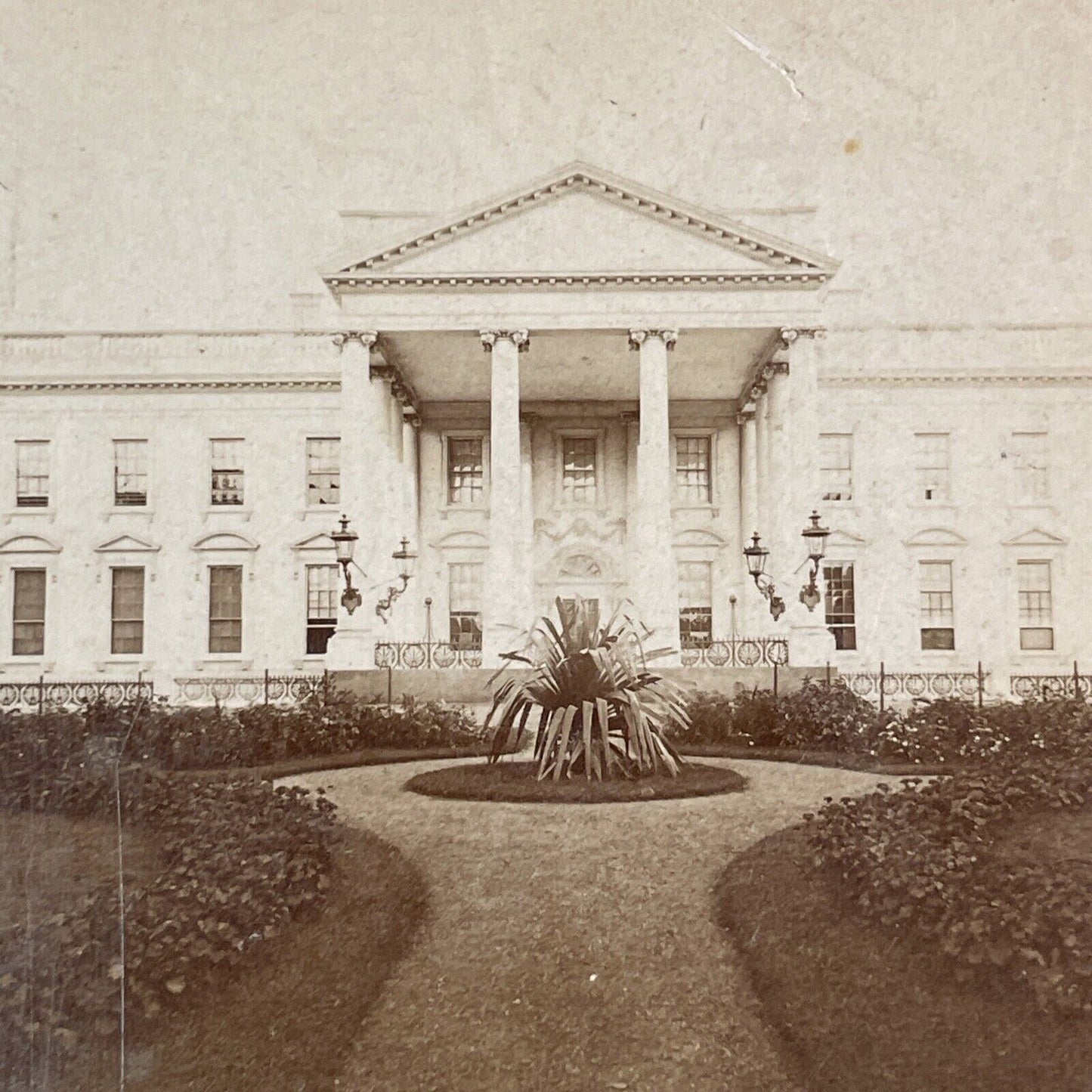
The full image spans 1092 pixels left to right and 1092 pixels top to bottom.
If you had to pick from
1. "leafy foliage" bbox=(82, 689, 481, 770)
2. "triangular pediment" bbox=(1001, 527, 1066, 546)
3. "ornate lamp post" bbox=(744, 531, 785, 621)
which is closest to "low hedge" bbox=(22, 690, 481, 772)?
"leafy foliage" bbox=(82, 689, 481, 770)

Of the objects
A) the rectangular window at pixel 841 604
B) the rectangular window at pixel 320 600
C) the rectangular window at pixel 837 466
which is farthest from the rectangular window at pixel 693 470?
the rectangular window at pixel 320 600

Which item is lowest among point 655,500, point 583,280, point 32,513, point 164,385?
point 32,513

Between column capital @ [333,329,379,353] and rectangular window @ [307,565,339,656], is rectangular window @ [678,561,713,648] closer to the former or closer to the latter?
rectangular window @ [307,565,339,656]

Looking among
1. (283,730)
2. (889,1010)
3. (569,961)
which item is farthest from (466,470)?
(889,1010)

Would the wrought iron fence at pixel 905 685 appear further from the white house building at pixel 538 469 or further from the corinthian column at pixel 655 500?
the corinthian column at pixel 655 500

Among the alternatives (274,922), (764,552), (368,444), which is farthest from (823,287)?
(274,922)

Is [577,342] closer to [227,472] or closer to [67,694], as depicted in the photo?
[227,472]
